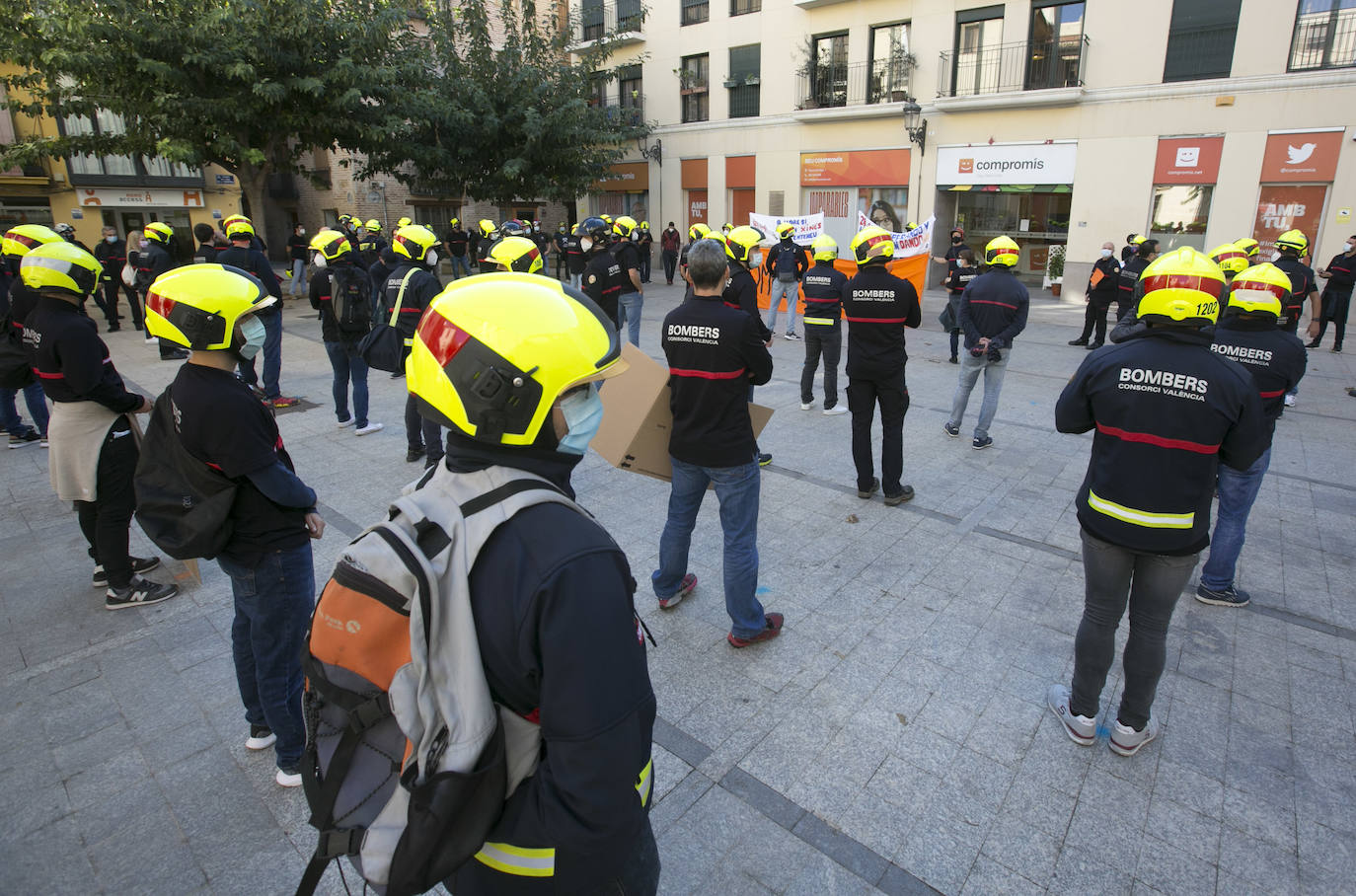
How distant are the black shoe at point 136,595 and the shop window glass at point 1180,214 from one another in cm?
1879

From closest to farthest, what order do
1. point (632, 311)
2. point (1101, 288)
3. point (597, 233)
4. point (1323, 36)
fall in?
point (597, 233)
point (632, 311)
point (1101, 288)
point (1323, 36)

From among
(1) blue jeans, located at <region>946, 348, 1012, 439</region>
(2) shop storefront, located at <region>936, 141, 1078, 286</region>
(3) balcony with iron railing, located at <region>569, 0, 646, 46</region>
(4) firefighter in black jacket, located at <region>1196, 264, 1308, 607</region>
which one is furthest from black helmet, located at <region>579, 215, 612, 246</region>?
(3) balcony with iron railing, located at <region>569, 0, 646, 46</region>

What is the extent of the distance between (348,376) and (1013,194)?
18151mm

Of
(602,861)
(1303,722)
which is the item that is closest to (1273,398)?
(1303,722)

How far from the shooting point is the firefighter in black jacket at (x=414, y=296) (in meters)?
6.18

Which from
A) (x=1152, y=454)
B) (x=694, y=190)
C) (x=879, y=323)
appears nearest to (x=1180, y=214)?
(x=694, y=190)

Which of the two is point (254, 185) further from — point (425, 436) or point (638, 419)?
point (638, 419)

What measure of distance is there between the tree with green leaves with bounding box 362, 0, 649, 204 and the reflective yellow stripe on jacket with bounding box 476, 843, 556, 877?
18.4m

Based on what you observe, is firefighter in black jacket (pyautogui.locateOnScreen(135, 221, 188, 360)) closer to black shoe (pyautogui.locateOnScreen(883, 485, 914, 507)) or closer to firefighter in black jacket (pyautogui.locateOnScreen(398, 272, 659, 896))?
black shoe (pyautogui.locateOnScreen(883, 485, 914, 507))

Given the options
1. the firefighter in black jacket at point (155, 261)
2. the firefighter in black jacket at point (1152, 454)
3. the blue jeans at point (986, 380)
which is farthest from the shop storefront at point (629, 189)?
the firefighter in black jacket at point (1152, 454)

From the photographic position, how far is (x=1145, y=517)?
2.91 metres

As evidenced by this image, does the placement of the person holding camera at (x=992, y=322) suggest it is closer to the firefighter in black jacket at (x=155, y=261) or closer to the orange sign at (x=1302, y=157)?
the firefighter in black jacket at (x=155, y=261)

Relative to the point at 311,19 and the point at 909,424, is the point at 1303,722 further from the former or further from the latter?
the point at 311,19

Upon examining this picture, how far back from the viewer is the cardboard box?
3836 mm
